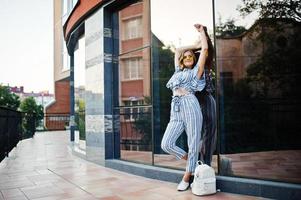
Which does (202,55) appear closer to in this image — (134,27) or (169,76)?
(169,76)

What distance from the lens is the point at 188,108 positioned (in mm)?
4707

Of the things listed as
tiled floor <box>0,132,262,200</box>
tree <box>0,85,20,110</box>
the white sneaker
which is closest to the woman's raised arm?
the white sneaker

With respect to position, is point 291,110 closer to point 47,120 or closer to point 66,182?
point 66,182

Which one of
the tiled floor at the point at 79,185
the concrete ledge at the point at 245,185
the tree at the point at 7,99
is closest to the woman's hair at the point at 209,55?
the concrete ledge at the point at 245,185

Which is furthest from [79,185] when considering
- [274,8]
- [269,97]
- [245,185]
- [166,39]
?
[269,97]

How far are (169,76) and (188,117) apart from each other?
266 cm

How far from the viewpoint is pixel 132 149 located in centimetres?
755

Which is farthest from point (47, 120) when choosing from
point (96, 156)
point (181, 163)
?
point (181, 163)

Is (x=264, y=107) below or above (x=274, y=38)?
below

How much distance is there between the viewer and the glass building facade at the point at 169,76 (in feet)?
22.1

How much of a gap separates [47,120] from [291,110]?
24795 mm

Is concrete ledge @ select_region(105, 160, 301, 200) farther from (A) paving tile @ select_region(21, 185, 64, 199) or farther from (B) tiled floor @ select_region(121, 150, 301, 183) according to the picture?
(A) paving tile @ select_region(21, 185, 64, 199)

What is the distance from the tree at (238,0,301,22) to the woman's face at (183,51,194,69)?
3461 millimetres

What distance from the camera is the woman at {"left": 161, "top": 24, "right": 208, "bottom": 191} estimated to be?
4.64m
